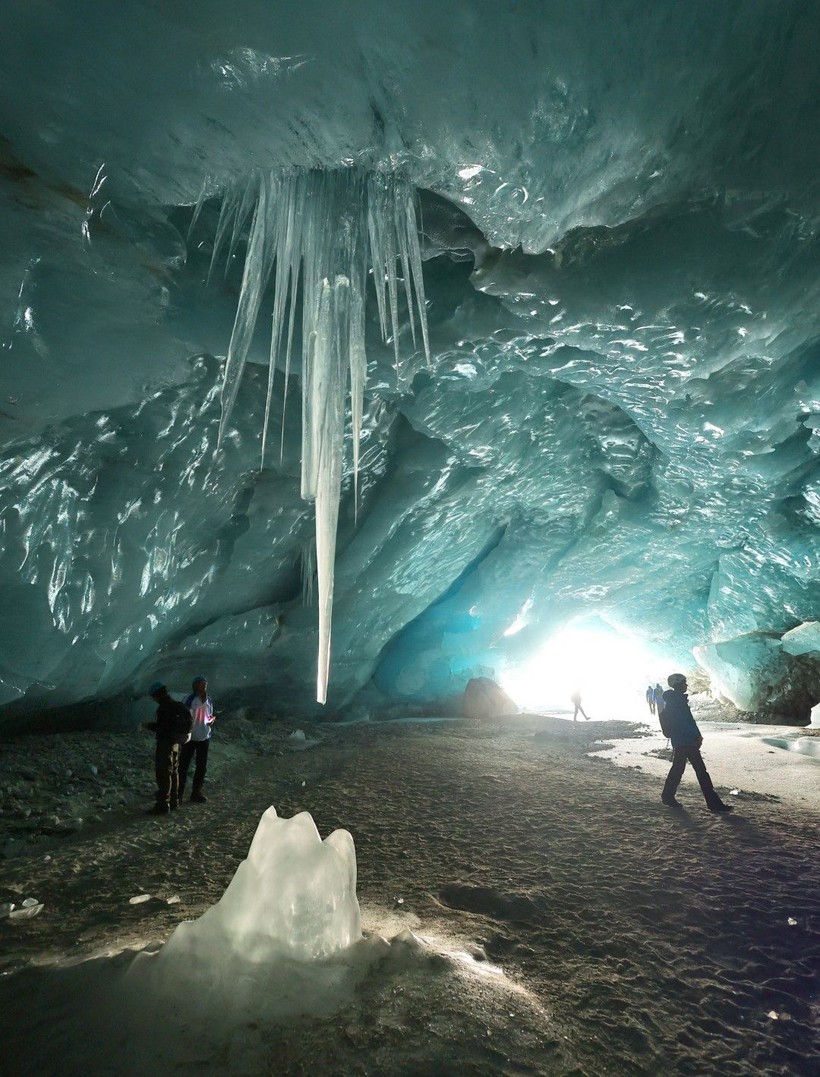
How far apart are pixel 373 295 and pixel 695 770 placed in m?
6.78

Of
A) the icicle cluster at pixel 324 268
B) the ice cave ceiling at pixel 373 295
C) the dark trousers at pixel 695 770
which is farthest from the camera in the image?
the dark trousers at pixel 695 770

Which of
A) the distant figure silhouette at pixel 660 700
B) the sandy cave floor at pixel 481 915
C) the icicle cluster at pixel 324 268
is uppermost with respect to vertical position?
the icicle cluster at pixel 324 268

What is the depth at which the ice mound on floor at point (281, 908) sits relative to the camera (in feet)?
7.04

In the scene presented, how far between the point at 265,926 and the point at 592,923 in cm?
193

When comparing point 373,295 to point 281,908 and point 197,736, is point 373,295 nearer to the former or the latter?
point 197,736

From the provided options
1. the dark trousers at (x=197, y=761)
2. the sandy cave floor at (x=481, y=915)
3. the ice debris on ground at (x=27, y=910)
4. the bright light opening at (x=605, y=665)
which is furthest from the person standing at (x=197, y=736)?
the bright light opening at (x=605, y=665)

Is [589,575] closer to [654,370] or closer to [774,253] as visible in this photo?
[654,370]

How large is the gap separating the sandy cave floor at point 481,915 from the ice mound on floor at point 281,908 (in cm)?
24

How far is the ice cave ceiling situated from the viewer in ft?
12.9

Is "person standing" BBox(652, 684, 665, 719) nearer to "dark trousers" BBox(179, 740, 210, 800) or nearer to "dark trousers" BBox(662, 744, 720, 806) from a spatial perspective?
"dark trousers" BBox(662, 744, 720, 806)

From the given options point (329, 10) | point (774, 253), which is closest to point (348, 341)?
point (329, 10)

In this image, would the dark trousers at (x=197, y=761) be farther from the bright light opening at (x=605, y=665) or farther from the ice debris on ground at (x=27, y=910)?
the bright light opening at (x=605, y=665)

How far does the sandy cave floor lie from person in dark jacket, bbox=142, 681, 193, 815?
0.88 feet

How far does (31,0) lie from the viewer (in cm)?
327
